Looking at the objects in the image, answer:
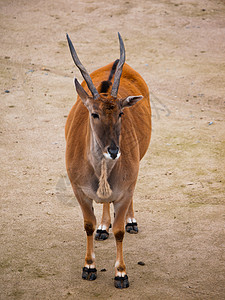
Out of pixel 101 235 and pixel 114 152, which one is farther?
pixel 101 235

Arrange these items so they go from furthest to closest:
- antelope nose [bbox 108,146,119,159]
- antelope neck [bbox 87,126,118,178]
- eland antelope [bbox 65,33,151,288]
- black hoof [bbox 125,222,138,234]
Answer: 1. black hoof [bbox 125,222,138,234]
2. antelope neck [bbox 87,126,118,178]
3. eland antelope [bbox 65,33,151,288]
4. antelope nose [bbox 108,146,119,159]

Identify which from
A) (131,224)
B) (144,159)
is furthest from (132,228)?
(144,159)

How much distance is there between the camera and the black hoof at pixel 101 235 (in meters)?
4.77

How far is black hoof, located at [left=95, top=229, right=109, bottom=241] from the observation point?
477 cm

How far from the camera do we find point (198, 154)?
6691 mm

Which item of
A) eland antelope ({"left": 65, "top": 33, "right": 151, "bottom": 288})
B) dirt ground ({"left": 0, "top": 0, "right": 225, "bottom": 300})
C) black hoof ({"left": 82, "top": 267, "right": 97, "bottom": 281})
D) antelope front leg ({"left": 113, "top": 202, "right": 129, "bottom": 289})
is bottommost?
dirt ground ({"left": 0, "top": 0, "right": 225, "bottom": 300})

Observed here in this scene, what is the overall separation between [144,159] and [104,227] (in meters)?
2.03

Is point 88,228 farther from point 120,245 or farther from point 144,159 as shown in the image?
point 144,159

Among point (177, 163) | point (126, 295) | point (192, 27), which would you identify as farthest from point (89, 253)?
point (192, 27)

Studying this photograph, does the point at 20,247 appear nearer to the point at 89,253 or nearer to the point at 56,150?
the point at 89,253

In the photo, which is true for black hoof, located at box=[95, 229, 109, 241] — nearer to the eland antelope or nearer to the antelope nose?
the eland antelope

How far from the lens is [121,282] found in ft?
12.9

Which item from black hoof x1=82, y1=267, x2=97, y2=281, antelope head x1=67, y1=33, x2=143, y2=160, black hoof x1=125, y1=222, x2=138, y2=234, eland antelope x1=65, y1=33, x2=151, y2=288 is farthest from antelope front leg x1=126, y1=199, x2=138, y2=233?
antelope head x1=67, y1=33, x2=143, y2=160

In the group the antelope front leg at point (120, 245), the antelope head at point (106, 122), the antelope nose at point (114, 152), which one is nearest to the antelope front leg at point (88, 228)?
the antelope front leg at point (120, 245)
